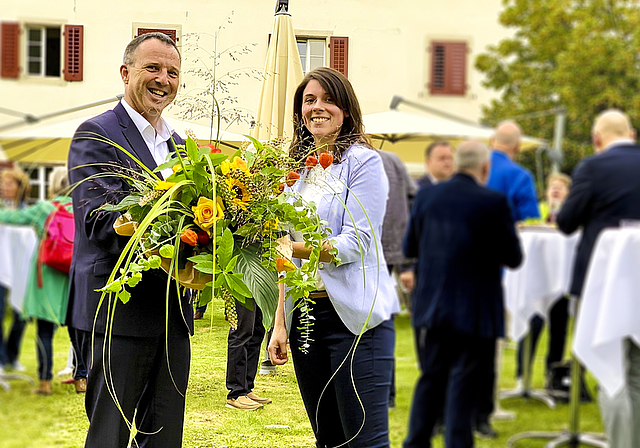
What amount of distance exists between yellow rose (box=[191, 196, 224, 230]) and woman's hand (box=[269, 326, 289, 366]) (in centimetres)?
40

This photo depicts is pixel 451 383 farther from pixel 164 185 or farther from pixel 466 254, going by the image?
pixel 164 185

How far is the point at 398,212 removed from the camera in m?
3.65

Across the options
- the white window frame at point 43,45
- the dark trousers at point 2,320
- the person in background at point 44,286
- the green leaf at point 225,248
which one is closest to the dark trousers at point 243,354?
the green leaf at point 225,248

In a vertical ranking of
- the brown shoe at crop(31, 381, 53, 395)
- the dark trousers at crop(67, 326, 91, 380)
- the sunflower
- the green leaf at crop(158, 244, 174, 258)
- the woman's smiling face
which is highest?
the woman's smiling face

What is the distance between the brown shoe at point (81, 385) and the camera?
1825 millimetres

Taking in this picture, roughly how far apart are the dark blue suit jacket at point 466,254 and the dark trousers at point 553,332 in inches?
52.5

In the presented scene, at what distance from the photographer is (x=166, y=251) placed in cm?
138

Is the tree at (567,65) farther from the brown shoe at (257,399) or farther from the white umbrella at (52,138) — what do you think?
the brown shoe at (257,399)

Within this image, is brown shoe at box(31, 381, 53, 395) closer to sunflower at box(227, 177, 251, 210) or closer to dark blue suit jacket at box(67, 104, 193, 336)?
dark blue suit jacket at box(67, 104, 193, 336)

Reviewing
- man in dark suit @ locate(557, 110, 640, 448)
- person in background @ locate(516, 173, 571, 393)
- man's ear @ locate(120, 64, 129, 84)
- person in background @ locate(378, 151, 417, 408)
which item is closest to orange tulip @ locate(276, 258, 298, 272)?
man's ear @ locate(120, 64, 129, 84)

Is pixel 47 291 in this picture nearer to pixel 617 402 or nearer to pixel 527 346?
pixel 617 402

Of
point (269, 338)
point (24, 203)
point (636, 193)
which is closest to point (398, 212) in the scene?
point (636, 193)

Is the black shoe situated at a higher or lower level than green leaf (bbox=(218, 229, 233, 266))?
lower

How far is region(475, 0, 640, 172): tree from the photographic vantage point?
13578mm
